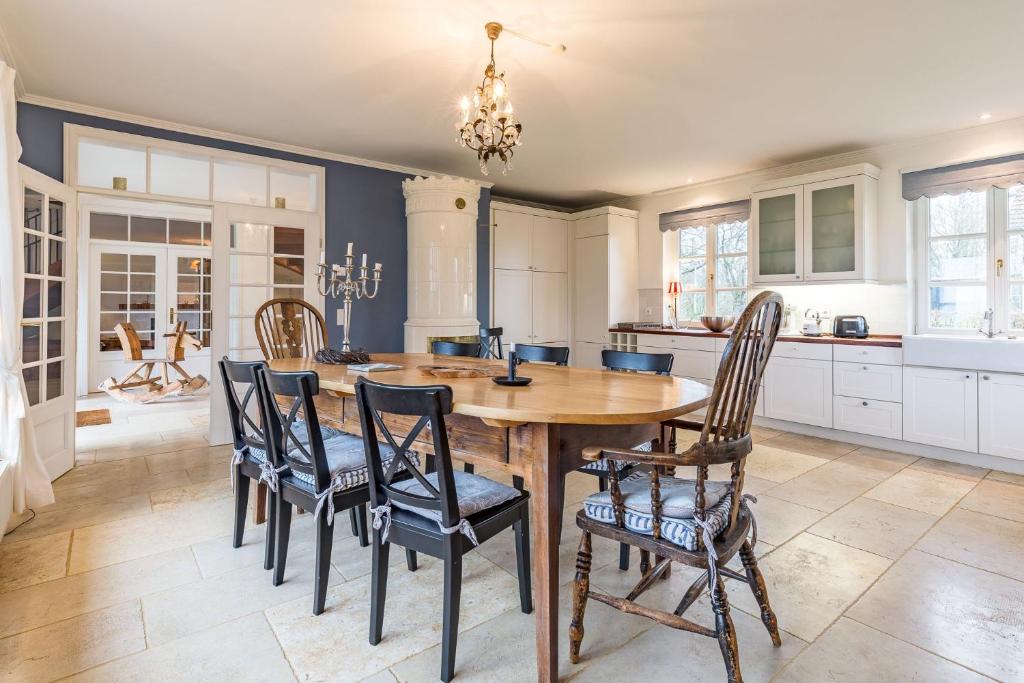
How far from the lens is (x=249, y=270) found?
14.4 feet

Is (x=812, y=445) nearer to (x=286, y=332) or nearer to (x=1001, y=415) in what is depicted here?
(x=1001, y=415)

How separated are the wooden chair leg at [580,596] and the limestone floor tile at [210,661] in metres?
0.86

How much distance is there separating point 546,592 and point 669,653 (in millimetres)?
534

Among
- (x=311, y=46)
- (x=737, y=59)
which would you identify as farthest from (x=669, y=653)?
(x=311, y=46)

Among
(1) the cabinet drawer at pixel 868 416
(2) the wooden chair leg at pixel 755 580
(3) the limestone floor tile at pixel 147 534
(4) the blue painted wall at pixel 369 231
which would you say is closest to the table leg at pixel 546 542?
(2) the wooden chair leg at pixel 755 580

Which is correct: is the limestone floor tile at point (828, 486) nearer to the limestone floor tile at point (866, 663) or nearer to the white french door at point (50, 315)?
the limestone floor tile at point (866, 663)

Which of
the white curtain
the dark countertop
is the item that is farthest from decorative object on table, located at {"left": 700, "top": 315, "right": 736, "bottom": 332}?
the white curtain

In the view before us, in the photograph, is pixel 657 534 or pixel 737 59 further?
pixel 737 59

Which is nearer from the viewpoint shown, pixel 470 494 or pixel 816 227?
pixel 470 494

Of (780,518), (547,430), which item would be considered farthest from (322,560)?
(780,518)

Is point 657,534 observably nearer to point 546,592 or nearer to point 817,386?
point 546,592

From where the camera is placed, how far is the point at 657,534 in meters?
1.50

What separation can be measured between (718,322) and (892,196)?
5.81 ft

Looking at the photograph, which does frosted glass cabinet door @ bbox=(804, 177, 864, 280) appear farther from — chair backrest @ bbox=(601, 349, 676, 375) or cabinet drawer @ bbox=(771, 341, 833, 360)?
chair backrest @ bbox=(601, 349, 676, 375)
